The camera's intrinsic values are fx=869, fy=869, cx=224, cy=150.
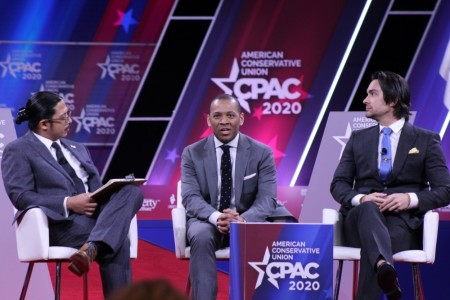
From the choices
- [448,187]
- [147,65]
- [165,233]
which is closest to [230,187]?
[448,187]

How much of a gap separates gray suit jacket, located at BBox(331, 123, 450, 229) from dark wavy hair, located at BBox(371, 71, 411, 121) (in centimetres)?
8

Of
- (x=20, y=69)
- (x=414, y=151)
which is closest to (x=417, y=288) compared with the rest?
(x=414, y=151)

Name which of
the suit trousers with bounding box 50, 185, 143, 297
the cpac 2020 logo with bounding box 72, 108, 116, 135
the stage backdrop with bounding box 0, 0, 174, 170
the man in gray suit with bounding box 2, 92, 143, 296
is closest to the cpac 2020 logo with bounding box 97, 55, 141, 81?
the stage backdrop with bounding box 0, 0, 174, 170

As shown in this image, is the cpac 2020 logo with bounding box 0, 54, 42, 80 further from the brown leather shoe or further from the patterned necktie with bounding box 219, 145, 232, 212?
the brown leather shoe

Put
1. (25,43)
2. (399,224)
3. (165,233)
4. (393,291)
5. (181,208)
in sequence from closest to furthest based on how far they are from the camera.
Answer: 1. (393,291)
2. (399,224)
3. (181,208)
4. (165,233)
5. (25,43)

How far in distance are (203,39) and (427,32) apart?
218 cm

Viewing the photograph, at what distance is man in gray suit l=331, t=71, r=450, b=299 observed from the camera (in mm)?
4266

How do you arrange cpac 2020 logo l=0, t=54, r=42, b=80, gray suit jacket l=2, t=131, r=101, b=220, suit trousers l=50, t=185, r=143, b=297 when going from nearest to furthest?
suit trousers l=50, t=185, r=143, b=297 < gray suit jacket l=2, t=131, r=101, b=220 < cpac 2020 logo l=0, t=54, r=42, b=80

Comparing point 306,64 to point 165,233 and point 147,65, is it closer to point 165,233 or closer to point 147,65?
point 147,65

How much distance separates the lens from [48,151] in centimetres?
452

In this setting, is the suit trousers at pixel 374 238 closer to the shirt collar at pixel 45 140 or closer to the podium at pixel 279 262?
the podium at pixel 279 262

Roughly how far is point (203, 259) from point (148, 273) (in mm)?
1952

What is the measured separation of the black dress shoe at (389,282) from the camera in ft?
12.6

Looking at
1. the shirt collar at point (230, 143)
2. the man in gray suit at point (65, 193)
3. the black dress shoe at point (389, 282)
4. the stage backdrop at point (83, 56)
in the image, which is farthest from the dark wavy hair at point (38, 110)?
the stage backdrop at point (83, 56)
